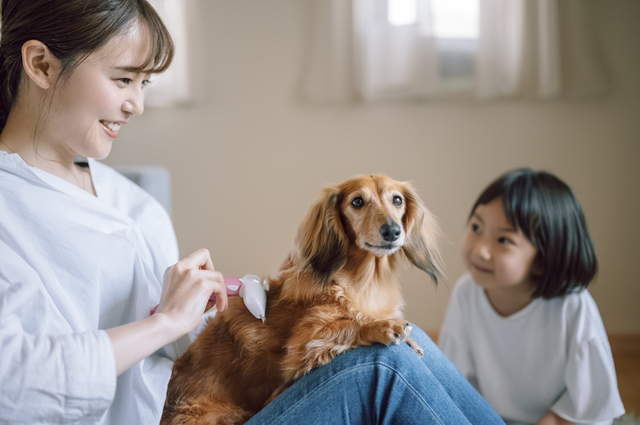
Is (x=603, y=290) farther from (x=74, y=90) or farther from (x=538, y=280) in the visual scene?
(x=74, y=90)

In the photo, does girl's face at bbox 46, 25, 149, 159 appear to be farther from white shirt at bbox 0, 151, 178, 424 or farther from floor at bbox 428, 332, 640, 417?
floor at bbox 428, 332, 640, 417

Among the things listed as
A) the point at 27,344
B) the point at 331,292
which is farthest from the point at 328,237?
the point at 27,344

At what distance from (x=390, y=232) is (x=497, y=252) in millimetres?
752

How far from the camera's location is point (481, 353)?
1720mm

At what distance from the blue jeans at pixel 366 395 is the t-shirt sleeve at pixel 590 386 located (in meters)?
0.75

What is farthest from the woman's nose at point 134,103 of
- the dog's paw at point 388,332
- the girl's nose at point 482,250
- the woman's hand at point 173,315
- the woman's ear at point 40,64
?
the girl's nose at point 482,250

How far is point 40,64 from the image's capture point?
3.12 ft

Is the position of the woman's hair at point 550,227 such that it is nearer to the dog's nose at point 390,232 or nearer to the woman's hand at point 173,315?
the dog's nose at point 390,232

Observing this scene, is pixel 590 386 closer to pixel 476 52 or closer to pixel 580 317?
pixel 580 317

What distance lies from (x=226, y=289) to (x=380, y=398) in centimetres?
41

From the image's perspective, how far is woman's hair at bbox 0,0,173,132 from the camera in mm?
923

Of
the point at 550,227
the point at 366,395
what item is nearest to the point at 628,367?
the point at 550,227

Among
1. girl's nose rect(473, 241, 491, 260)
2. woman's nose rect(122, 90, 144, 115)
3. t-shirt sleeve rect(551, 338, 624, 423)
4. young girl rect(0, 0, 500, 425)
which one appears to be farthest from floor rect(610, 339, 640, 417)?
woman's nose rect(122, 90, 144, 115)

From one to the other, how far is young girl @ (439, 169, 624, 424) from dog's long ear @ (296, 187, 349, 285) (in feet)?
2.36
